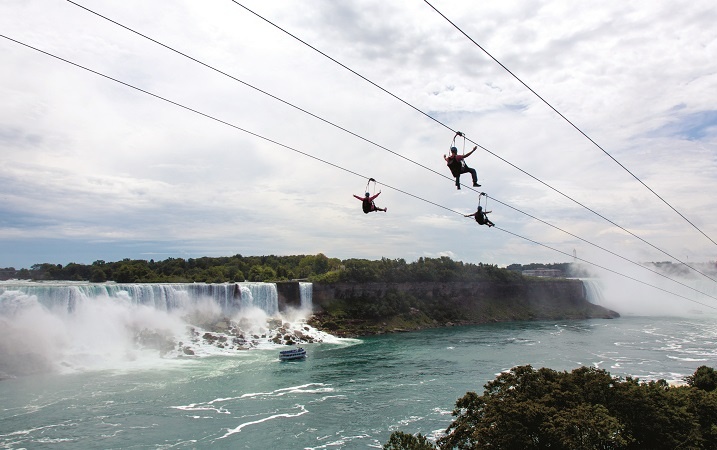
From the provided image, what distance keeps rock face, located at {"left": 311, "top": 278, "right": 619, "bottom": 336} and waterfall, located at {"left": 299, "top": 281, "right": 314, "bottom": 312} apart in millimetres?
1101

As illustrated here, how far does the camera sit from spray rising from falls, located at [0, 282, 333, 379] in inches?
1660

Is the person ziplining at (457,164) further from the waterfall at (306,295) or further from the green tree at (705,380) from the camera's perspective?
the waterfall at (306,295)

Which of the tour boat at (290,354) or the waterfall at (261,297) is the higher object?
the waterfall at (261,297)

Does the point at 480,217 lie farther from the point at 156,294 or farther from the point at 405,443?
the point at 156,294

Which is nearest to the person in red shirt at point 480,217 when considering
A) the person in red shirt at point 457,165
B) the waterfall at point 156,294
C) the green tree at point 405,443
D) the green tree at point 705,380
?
the person in red shirt at point 457,165

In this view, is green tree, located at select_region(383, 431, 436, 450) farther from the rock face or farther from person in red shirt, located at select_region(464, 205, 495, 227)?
the rock face

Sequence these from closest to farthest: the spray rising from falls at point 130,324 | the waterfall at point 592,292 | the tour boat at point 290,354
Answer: the spray rising from falls at point 130,324 < the tour boat at point 290,354 < the waterfall at point 592,292

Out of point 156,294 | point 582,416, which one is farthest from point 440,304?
point 582,416

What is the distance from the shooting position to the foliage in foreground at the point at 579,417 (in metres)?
15.9

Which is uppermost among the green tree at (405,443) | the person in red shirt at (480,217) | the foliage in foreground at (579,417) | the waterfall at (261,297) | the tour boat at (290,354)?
the person in red shirt at (480,217)

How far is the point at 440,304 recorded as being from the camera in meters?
87.2

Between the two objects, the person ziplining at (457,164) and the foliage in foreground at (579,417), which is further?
the foliage in foreground at (579,417)

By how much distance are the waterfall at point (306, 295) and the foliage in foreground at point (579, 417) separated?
53.8m

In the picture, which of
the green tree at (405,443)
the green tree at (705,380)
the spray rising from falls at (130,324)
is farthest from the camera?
the spray rising from falls at (130,324)
